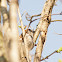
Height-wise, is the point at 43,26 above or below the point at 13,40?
below

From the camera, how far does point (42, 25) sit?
275 cm

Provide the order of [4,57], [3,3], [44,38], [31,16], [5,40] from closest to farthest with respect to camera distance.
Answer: [4,57] < [5,40] < [3,3] < [44,38] < [31,16]

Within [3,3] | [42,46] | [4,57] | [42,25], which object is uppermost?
[3,3]

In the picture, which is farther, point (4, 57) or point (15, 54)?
point (4, 57)

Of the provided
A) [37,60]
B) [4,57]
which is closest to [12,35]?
[4,57]

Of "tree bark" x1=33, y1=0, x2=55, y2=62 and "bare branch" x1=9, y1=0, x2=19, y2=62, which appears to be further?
"tree bark" x1=33, y1=0, x2=55, y2=62

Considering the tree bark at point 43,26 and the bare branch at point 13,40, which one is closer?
the bare branch at point 13,40

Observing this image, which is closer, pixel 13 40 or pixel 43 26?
pixel 13 40

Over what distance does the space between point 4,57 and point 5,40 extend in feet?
0.47

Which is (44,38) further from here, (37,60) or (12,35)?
(12,35)

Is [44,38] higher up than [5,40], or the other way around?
[5,40]

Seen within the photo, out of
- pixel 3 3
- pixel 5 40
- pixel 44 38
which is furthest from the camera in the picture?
pixel 44 38

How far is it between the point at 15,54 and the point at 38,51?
72.4 inches

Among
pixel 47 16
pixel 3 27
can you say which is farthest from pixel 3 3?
pixel 47 16
